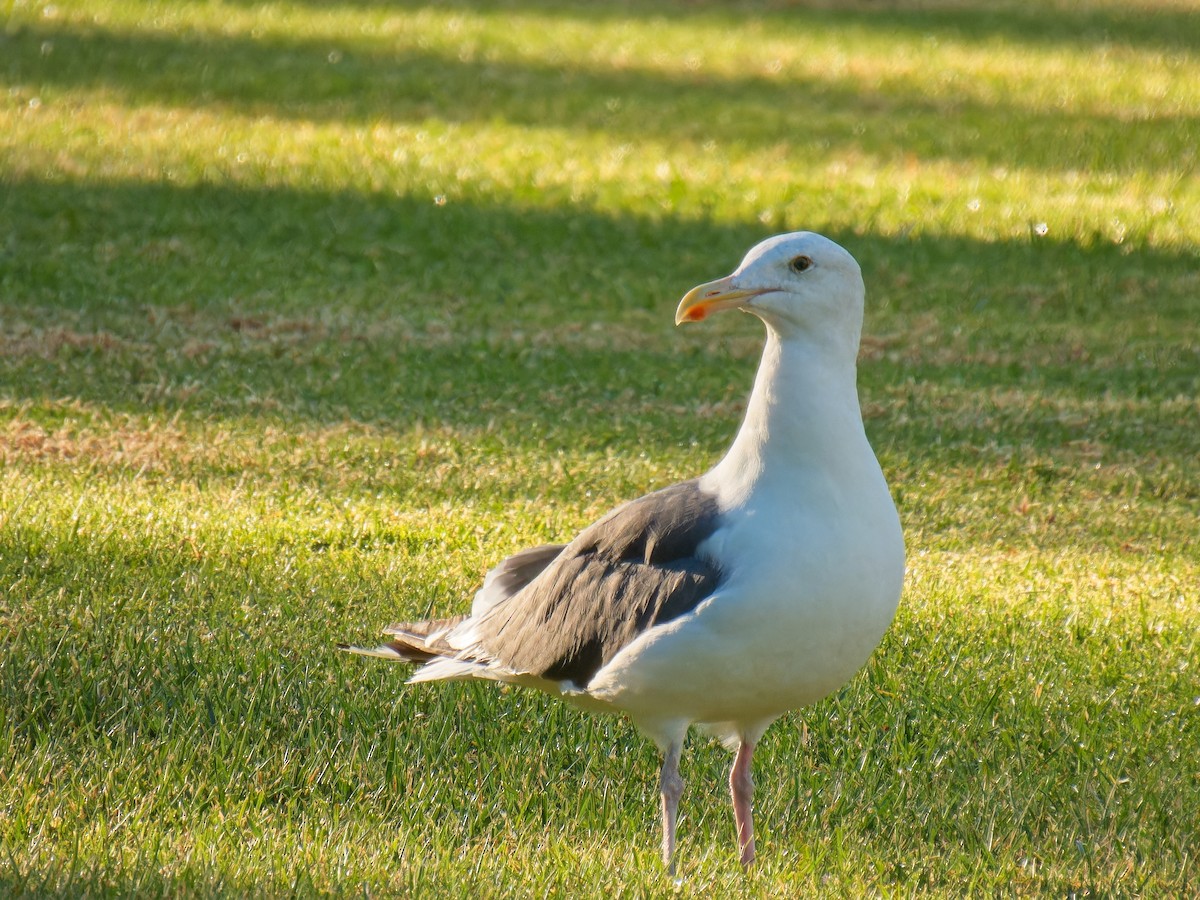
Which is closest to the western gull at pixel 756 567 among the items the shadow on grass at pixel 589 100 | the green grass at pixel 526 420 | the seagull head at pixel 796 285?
the seagull head at pixel 796 285

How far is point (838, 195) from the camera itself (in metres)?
12.7

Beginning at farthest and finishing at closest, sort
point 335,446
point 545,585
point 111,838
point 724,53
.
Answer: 1. point 724,53
2. point 335,446
3. point 545,585
4. point 111,838

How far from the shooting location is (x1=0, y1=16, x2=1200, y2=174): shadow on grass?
14422mm

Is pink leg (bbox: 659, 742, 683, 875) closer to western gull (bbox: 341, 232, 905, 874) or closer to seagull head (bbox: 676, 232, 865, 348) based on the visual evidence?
western gull (bbox: 341, 232, 905, 874)

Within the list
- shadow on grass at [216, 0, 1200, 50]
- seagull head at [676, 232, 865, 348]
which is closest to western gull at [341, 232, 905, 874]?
seagull head at [676, 232, 865, 348]

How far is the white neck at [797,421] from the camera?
12.2ft

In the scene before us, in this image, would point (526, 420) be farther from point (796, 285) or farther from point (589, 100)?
point (589, 100)

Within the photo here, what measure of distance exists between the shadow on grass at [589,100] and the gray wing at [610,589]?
10.4 metres

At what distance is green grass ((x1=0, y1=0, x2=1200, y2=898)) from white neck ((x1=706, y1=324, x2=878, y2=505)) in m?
0.98

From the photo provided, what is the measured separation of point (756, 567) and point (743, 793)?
2.53 feet

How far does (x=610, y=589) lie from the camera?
4012 mm

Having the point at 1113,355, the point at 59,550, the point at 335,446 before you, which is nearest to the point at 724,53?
the point at 1113,355

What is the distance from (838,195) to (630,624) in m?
9.32

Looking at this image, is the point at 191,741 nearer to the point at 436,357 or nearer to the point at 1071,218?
the point at 436,357
